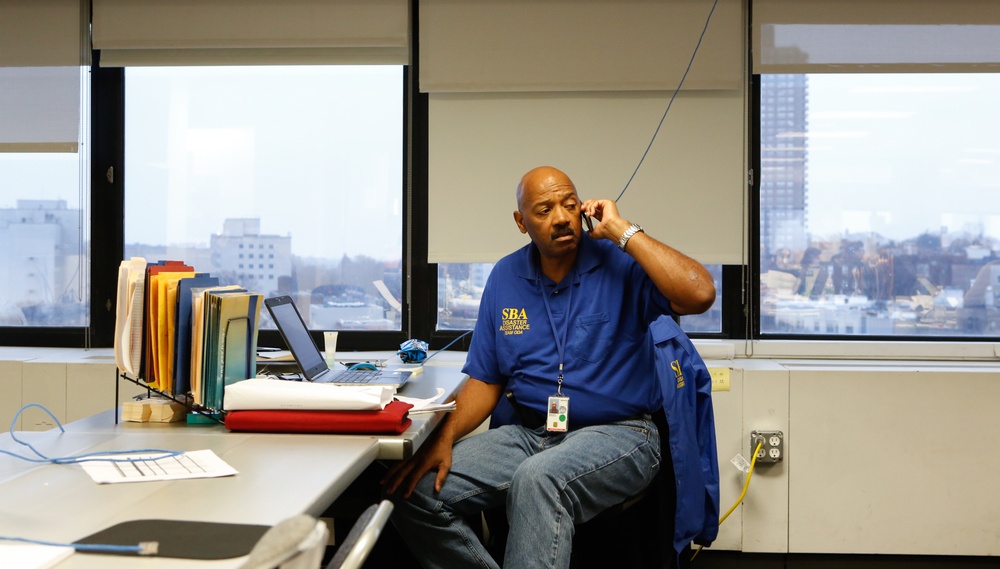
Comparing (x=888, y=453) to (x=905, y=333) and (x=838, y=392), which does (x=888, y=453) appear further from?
(x=905, y=333)

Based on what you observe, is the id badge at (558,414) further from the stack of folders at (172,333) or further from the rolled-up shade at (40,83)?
the rolled-up shade at (40,83)

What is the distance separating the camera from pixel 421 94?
3.54m

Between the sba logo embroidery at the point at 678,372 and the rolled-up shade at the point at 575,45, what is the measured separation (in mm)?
1387

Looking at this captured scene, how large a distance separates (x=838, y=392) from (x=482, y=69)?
6.21ft

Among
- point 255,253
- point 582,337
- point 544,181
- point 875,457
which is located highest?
point 544,181

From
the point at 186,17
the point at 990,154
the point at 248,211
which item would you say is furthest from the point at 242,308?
the point at 990,154

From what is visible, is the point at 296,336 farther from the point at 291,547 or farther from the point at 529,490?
the point at 291,547

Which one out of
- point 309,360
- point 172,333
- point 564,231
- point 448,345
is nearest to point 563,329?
point 564,231

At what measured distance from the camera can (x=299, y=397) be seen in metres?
1.82

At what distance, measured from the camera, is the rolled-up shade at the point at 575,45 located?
332 centimetres

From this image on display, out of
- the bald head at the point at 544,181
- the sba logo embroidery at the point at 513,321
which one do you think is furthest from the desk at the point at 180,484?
the bald head at the point at 544,181

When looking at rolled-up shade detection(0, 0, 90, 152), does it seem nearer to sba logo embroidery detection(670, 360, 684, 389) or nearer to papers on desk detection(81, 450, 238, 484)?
papers on desk detection(81, 450, 238, 484)

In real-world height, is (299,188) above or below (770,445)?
above

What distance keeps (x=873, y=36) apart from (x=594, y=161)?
4.03ft
